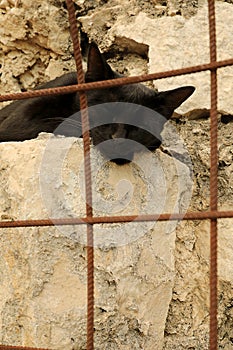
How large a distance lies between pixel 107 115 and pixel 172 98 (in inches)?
8.0

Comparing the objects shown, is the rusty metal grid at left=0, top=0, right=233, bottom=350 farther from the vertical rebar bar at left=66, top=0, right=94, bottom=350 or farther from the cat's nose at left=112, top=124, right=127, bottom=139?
the cat's nose at left=112, top=124, right=127, bottom=139

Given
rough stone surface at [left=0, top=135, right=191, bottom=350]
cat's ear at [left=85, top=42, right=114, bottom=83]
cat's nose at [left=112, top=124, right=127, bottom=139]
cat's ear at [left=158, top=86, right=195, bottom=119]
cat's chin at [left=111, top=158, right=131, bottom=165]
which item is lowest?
rough stone surface at [left=0, top=135, right=191, bottom=350]

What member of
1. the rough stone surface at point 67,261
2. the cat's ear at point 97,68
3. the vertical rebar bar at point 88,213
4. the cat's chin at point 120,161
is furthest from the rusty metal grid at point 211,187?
the cat's ear at point 97,68

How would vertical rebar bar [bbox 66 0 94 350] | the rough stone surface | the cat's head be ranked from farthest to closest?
the cat's head
the rough stone surface
vertical rebar bar [bbox 66 0 94 350]

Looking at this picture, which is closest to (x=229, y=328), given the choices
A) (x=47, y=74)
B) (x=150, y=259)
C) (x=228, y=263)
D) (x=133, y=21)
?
(x=228, y=263)

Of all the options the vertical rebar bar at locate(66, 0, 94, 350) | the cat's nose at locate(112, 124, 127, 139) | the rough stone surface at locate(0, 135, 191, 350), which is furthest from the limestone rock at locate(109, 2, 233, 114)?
the vertical rebar bar at locate(66, 0, 94, 350)

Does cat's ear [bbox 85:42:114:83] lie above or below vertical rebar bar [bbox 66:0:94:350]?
above

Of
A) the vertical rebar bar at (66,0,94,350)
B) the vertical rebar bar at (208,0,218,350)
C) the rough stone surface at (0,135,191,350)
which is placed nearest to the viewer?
the vertical rebar bar at (208,0,218,350)

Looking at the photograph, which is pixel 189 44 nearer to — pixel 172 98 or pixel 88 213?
pixel 172 98

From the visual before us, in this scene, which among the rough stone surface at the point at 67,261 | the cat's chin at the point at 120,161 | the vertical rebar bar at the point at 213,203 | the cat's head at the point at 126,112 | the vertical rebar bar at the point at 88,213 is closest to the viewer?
the vertical rebar bar at the point at 213,203

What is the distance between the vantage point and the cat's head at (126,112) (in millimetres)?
1630

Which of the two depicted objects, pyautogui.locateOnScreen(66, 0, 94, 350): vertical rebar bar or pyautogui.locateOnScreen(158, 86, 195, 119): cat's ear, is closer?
pyautogui.locateOnScreen(66, 0, 94, 350): vertical rebar bar

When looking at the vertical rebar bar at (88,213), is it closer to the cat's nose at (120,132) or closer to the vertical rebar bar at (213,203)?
the vertical rebar bar at (213,203)

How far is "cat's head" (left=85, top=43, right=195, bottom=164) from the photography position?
5.35 ft
